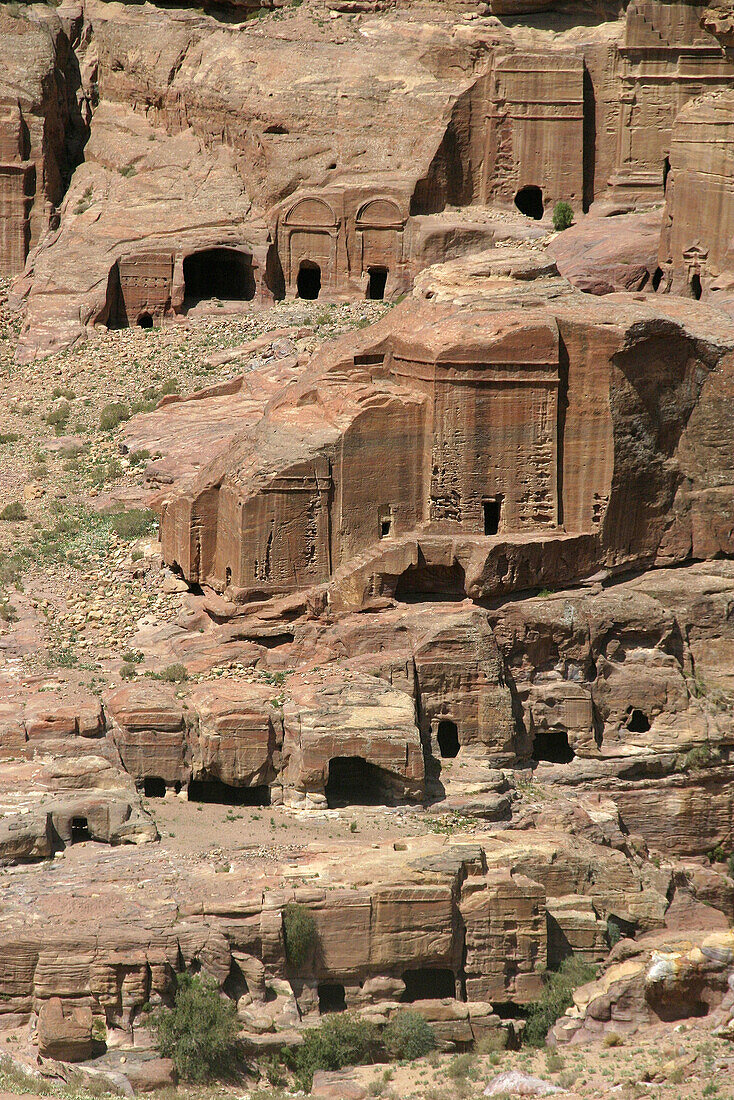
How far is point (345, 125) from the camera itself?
54938 millimetres

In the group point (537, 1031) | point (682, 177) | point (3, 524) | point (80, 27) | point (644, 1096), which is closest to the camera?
point (644, 1096)

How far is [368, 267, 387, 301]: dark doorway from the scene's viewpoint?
54.9 meters

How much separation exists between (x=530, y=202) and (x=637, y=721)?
20.1m

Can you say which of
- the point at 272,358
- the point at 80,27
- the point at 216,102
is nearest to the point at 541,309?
the point at 272,358

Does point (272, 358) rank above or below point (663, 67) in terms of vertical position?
below

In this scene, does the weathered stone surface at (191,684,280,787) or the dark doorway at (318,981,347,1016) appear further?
the weathered stone surface at (191,684,280,787)

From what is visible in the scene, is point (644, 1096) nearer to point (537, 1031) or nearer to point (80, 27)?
point (537, 1031)

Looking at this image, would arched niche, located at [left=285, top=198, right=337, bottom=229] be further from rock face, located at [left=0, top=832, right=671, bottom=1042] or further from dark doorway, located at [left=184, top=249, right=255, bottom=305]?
rock face, located at [left=0, top=832, right=671, bottom=1042]

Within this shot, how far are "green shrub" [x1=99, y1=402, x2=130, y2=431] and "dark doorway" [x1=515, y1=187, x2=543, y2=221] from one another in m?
13.4

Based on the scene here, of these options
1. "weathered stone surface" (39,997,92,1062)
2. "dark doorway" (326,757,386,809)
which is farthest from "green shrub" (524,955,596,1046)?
"weathered stone surface" (39,997,92,1062)

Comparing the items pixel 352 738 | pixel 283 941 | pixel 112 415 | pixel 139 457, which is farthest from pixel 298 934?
pixel 112 415

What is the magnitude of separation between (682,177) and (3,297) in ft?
62.1

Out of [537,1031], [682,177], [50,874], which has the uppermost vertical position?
[682,177]

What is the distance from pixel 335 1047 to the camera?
32656 millimetres
